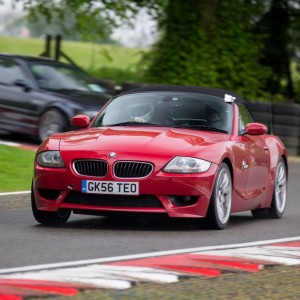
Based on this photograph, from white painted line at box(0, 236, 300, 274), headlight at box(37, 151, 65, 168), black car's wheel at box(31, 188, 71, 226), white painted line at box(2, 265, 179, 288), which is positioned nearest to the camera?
white painted line at box(2, 265, 179, 288)

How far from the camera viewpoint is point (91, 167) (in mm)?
10352

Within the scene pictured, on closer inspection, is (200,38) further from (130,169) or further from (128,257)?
(128,257)

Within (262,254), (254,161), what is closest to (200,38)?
(254,161)

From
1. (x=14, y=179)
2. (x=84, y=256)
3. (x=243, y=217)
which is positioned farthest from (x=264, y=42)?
(x=84, y=256)

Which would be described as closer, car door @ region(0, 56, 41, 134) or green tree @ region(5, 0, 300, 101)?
car door @ region(0, 56, 41, 134)

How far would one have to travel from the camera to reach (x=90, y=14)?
85.1 ft

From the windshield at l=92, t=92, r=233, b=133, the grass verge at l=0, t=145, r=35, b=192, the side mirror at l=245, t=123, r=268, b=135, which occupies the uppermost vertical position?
the windshield at l=92, t=92, r=233, b=133

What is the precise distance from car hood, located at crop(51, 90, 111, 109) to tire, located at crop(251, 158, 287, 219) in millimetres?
7895

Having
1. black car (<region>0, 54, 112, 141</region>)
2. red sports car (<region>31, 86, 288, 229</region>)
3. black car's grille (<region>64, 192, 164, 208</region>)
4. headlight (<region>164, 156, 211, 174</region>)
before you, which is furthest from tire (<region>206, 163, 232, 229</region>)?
black car (<region>0, 54, 112, 141</region>)

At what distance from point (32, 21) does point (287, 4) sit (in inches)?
233

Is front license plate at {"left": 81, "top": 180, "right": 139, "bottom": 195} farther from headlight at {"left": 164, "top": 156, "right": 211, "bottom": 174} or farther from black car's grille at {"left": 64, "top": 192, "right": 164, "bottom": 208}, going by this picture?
headlight at {"left": 164, "top": 156, "right": 211, "bottom": 174}

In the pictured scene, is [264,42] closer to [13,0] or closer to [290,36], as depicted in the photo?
[290,36]

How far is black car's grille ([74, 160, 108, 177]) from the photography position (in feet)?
33.8

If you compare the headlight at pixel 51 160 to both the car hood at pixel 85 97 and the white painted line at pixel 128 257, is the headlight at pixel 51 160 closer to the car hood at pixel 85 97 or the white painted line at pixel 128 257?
the white painted line at pixel 128 257
